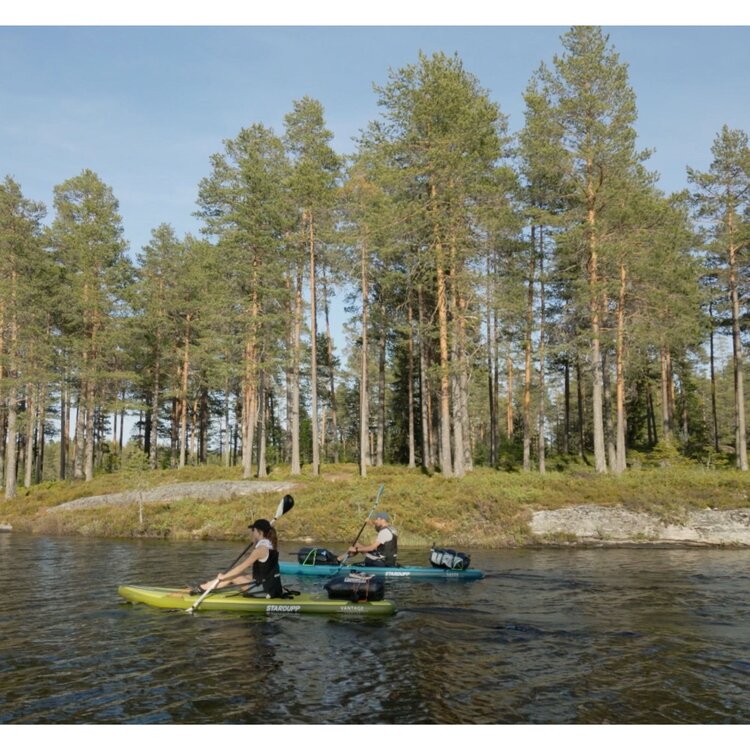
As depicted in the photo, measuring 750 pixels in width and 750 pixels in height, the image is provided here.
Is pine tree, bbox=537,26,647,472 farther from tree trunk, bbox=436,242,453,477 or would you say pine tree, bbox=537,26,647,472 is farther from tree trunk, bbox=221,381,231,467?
tree trunk, bbox=221,381,231,467

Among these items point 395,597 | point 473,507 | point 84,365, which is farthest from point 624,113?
point 84,365

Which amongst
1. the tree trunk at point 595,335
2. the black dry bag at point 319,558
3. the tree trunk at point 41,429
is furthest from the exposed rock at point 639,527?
the tree trunk at point 41,429

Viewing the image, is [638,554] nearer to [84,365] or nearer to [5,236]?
[84,365]

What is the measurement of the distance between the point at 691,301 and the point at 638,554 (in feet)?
62.4

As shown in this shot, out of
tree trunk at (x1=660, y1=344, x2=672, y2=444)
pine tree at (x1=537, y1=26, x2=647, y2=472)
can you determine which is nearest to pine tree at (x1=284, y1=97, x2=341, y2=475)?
pine tree at (x1=537, y1=26, x2=647, y2=472)

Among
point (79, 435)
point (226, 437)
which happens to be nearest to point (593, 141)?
point (79, 435)

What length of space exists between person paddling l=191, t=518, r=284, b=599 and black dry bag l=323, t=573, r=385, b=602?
1.07 meters

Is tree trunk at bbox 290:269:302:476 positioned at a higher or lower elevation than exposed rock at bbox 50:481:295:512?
higher

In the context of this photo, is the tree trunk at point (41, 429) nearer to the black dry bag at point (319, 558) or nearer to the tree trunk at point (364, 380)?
the tree trunk at point (364, 380)

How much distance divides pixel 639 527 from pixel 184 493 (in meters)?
20.1

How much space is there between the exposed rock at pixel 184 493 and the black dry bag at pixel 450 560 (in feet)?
45.1

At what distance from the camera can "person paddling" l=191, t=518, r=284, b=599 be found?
488 inches

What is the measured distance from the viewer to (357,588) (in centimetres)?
1252

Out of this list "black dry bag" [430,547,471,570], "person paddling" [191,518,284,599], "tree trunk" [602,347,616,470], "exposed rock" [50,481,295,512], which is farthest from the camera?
"tree trunk" [602,347,616,470]
